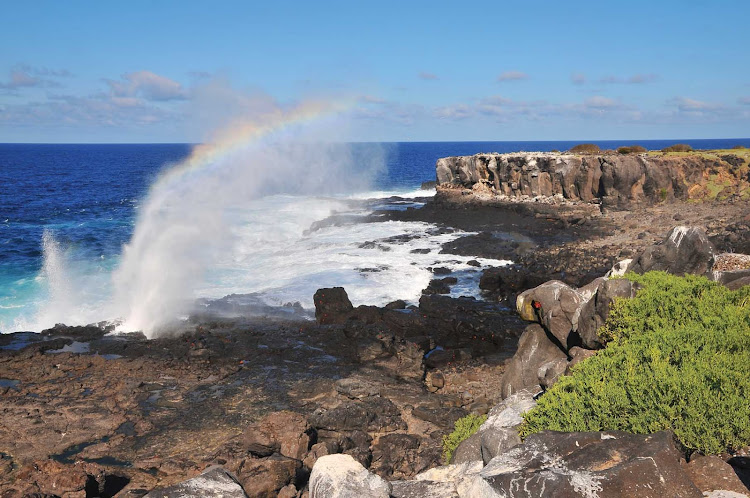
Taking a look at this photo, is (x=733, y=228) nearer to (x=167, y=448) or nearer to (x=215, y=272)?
(x=215, y=272)

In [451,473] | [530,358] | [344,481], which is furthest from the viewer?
[530,358]

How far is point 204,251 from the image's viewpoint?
40.6 metres

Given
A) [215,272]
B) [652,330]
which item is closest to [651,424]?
[652,330]

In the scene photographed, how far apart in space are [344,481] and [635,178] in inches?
2074

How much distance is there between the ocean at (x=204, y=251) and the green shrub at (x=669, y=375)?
65.5ft

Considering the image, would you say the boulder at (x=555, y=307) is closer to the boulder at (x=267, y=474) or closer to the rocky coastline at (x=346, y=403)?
the rocky coastline at (x=346, y=403)

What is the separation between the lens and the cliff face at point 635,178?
53.8 metres

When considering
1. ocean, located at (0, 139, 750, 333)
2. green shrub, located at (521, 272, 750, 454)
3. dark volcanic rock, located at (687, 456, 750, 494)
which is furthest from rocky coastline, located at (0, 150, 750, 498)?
ocean, located at (0, 139, 750, 333)

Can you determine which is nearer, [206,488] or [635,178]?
[206,488]

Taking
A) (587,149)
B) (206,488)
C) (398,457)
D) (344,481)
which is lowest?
(398,457)

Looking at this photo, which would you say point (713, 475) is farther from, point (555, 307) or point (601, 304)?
point (555, 307)

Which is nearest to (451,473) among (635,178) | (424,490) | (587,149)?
(424,490)

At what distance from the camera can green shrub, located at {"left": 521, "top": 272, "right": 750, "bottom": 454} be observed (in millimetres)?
7781

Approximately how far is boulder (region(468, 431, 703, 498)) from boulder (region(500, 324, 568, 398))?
24.4ft
